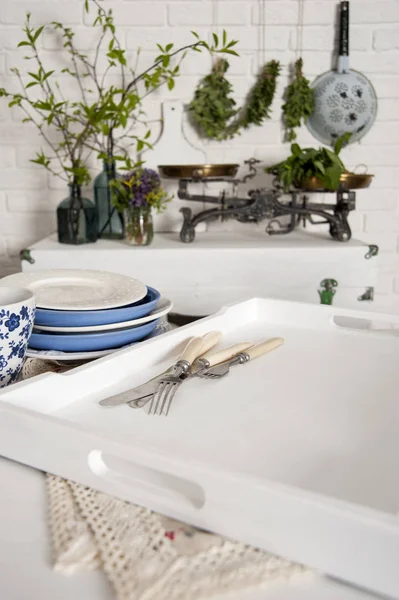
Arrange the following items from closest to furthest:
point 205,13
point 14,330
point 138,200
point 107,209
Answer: point 14,330 < point 138,200 < point 107,209 < point 205,13

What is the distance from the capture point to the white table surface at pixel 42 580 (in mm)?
344

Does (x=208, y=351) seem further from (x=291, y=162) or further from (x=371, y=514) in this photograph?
(x=291, y=162)

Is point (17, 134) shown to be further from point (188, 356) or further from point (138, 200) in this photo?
point (188, 356)

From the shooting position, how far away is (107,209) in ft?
6.37

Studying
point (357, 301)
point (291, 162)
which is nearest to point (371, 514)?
point (357, 301)

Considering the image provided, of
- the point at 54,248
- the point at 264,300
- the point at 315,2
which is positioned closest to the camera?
the point at 264,300

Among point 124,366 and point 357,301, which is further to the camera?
point 357,301

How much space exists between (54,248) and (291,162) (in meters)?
0.73

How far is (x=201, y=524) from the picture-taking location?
404 millimetres

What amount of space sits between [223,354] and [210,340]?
6cm

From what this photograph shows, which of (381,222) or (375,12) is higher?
(375,12)

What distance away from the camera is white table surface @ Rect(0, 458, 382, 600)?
1.13 feet

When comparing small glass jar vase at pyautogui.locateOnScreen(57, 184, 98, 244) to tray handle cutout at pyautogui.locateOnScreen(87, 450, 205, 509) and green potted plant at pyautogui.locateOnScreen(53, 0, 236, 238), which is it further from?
tray handle cutout at pyautogui.locateOnScreen(87, 450, 205, 509)

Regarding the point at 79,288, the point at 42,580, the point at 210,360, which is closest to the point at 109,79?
the point at 79,288
